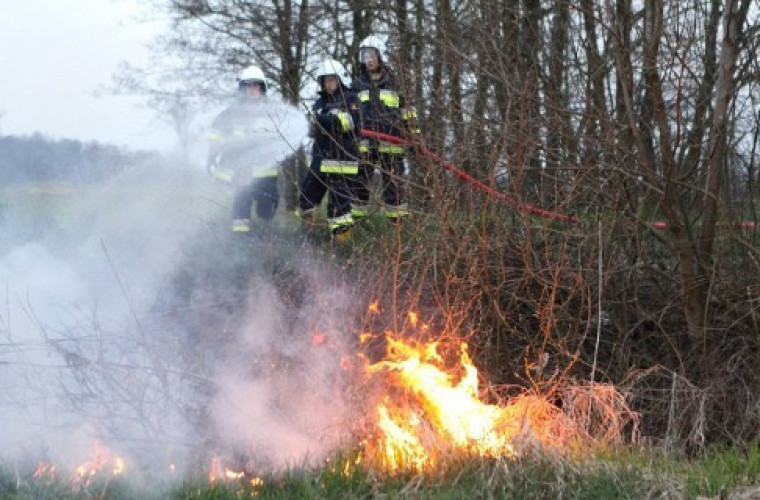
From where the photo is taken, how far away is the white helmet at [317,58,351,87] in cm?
993

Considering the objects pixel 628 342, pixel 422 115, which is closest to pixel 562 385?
pixel 628 342

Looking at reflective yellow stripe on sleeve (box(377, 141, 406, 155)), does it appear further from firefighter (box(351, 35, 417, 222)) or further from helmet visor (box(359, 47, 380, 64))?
helmet visor (box(359, 47, 380, 64))

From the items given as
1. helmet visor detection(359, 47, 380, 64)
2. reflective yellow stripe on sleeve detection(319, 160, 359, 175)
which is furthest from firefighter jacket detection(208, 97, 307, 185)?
helmet visor detection(359, 47, 380, 64)

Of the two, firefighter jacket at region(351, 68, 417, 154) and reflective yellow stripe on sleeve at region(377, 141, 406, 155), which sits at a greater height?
firefighter jacket at region(351, 68, 417, 154)

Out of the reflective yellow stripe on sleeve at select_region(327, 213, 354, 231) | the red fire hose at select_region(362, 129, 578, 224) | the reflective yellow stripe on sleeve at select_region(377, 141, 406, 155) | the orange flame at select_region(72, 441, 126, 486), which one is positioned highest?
the reflective yellow stripe on sleeve at select_region(377, 141, 406, 155)

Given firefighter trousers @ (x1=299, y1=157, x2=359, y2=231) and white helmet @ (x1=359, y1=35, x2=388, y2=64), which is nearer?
firefighter trousers @ (x1=299, y1=157, x2=359, y2=231)

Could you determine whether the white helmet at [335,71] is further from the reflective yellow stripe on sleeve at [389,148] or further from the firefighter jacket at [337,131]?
the reflective yellow stripe on sleeve at [389,148]

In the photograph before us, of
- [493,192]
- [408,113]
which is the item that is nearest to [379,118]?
[408,113]

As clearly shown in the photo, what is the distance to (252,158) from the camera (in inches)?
406

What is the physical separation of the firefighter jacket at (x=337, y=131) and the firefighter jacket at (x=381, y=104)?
114mm

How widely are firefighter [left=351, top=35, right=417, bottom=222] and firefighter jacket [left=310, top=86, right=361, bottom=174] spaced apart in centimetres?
13

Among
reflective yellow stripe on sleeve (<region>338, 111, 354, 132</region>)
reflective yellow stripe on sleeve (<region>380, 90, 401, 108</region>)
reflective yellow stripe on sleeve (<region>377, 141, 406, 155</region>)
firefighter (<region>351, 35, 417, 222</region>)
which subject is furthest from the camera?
reflective yellow stripe on sleeve (<region>338, 111, 354, 132</region>)

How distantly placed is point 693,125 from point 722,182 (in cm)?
53

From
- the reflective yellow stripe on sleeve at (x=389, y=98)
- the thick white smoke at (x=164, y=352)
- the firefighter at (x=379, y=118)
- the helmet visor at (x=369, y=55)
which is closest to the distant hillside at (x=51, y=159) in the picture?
the thick white smoke at (x=164, y=352)
